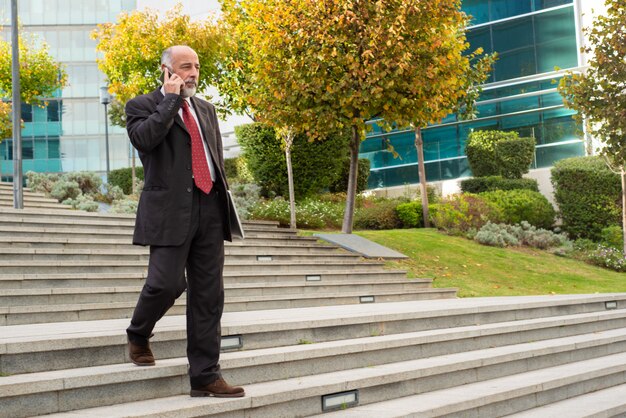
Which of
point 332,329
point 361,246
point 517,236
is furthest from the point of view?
point 517,236

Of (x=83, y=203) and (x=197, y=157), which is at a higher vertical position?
(x=83, y=203)

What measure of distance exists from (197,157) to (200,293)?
789 mm

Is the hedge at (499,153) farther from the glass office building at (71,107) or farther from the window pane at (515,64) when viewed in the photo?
the glass office building at (71,107)

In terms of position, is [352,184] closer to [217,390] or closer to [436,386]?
[436,386]

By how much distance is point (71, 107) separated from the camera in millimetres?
51688

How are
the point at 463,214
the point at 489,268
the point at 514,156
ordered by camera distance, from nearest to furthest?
the point at 489,268 → the point at 463,214 → the point at 514,156

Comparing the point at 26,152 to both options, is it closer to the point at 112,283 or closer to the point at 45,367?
the point at 112,283

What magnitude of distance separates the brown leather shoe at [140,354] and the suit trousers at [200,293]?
118 mm

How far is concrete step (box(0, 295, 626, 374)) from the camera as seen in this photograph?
5227mm

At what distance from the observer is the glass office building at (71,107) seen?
5053 cm

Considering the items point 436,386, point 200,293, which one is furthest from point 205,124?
point 436,386

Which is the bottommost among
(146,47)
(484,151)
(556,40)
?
(484,151)

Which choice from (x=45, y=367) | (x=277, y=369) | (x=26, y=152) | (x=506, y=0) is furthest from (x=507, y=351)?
(x=26, y=152)

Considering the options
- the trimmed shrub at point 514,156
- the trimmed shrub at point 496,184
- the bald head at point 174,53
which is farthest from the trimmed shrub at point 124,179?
the bald head at point 174,53
